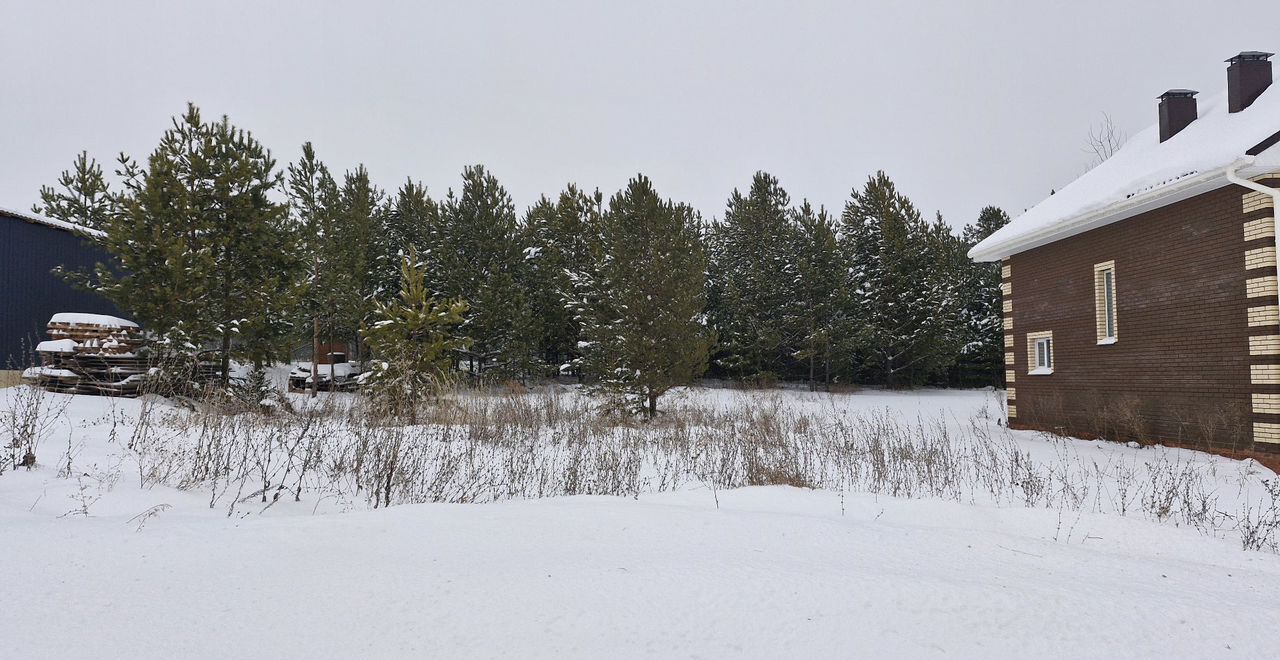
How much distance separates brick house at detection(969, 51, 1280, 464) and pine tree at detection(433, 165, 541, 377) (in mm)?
15861

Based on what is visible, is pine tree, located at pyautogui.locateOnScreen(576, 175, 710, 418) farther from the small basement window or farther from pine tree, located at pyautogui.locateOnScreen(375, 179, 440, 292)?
pine tree, located at pyautogui.locateOnScreen(375, 179, 440, 292)

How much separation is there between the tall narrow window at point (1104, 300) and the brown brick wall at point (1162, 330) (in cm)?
12

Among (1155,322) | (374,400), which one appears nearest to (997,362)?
(1155,322)

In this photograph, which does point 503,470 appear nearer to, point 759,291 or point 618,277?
point 618,277

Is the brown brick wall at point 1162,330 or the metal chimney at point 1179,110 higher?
the metal chimney at point 1179,110

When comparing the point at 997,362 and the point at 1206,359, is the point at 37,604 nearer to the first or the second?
the point at 1206,359

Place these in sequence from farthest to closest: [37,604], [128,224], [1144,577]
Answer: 1. [128,224]
2. [1144,577]
3. [37,604]

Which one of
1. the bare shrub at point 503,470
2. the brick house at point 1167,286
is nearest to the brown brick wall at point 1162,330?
the brick house at point 1167,286

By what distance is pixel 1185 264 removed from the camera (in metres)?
10.6

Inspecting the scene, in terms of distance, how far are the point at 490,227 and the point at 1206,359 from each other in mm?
21394

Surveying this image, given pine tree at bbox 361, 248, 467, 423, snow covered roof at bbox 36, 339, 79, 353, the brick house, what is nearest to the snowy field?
the brick house

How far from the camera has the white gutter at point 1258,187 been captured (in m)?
9.25

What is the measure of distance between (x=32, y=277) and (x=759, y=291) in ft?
74.2

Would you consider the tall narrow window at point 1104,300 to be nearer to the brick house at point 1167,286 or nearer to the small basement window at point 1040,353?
the brick house at point 1167,286
